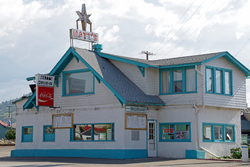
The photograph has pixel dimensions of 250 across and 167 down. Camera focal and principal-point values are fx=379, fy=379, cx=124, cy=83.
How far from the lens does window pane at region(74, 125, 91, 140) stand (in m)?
23.8

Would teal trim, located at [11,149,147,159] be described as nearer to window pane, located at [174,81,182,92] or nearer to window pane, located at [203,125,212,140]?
window pane, located at [203,125,212,140]

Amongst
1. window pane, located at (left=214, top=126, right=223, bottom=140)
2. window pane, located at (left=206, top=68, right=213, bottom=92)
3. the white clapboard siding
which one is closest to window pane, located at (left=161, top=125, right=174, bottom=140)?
window pane, located at (left=214, top=126, right=223, bottom=140)

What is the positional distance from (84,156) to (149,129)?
4351 millimetres

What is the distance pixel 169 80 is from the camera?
2402 cm

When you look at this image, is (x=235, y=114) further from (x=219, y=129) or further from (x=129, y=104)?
(x=129, y=104)

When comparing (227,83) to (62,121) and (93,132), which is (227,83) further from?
(62,121)

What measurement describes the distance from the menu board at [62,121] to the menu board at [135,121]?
4.30 meters

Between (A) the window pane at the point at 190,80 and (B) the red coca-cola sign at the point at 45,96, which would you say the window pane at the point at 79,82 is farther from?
(A) the window pane at the point at 190,80

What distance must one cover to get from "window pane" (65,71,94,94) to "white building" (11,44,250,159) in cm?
6

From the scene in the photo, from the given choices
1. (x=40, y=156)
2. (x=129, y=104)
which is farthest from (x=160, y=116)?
(x=40, y=156)

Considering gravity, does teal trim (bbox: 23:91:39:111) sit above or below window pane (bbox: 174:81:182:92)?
below

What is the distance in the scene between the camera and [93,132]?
23547 millimetres

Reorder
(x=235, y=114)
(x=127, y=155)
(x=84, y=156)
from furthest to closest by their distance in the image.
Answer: (x=235, y=114)
(x=84, y=156)
(x=127, y=155)

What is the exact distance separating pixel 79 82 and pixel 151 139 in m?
5.92
